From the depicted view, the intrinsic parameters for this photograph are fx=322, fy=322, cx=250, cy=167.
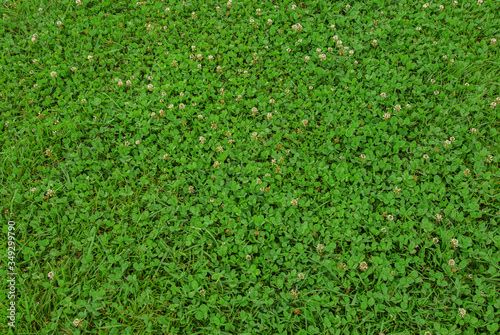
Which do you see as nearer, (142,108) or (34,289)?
(34,289)

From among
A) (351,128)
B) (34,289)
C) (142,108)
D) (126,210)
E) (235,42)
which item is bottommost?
(34,289)

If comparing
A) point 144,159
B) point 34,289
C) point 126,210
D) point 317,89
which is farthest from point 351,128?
point 34,289

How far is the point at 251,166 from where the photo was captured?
3.45 meters

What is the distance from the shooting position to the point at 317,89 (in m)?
3.95

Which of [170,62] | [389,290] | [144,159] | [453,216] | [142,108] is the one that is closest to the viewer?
[389,290]

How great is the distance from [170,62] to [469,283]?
4.02m

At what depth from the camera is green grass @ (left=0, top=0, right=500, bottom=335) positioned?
2.85m

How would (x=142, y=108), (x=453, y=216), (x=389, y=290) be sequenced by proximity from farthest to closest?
(x=142, y=108), (x=453, y=216), (x=389, y=290)

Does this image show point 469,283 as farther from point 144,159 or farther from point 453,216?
point 144,159

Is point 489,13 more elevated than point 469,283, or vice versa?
point 489,13

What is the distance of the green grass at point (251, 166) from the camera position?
285 centimetres

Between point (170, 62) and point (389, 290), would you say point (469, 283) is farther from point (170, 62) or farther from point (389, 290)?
point (170, 62)

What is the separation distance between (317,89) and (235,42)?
129 centimetres

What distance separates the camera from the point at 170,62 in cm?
412
